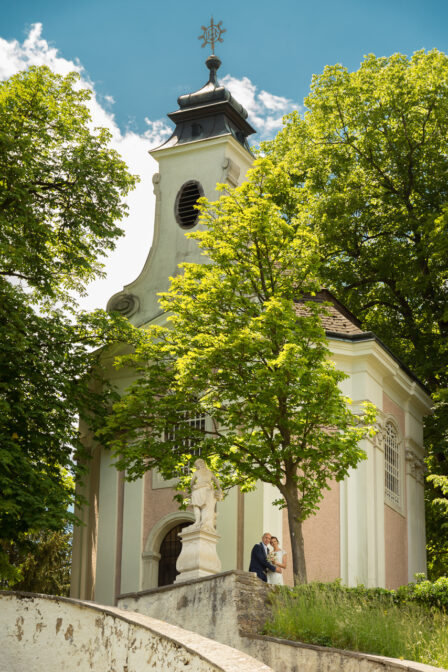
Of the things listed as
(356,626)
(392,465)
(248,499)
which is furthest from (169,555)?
(356,626)

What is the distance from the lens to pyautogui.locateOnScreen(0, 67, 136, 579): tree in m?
18.7

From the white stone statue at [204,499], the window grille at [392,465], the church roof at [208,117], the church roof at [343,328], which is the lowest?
the white stone statue at [204,499]

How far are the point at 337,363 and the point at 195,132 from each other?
10975mm

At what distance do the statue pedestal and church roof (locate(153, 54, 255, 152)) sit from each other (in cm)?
1753

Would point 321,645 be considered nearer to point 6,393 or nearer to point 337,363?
point 6,393

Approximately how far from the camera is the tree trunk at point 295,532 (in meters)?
16.6

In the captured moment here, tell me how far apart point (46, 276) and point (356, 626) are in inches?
507


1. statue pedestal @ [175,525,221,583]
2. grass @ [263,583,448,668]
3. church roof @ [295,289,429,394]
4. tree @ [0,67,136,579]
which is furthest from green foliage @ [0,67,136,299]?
grass @ [263,583,448,668]

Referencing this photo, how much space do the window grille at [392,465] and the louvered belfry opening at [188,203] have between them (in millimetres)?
9316

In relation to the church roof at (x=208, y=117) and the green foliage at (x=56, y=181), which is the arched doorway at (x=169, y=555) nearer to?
the green foliage at (x=56, y=181)

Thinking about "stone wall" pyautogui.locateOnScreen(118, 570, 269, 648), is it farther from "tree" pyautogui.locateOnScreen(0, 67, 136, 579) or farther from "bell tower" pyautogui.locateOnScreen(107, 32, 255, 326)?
"bell tower" pyautogui.locateOnScreen(107, 32, 255, 326)

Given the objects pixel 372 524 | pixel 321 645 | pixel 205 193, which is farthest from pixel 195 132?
pixel 321 645

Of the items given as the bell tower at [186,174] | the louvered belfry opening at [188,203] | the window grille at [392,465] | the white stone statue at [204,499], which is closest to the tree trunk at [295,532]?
the white stone statue at [204,499]

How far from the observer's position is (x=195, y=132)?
3030 centimetres
